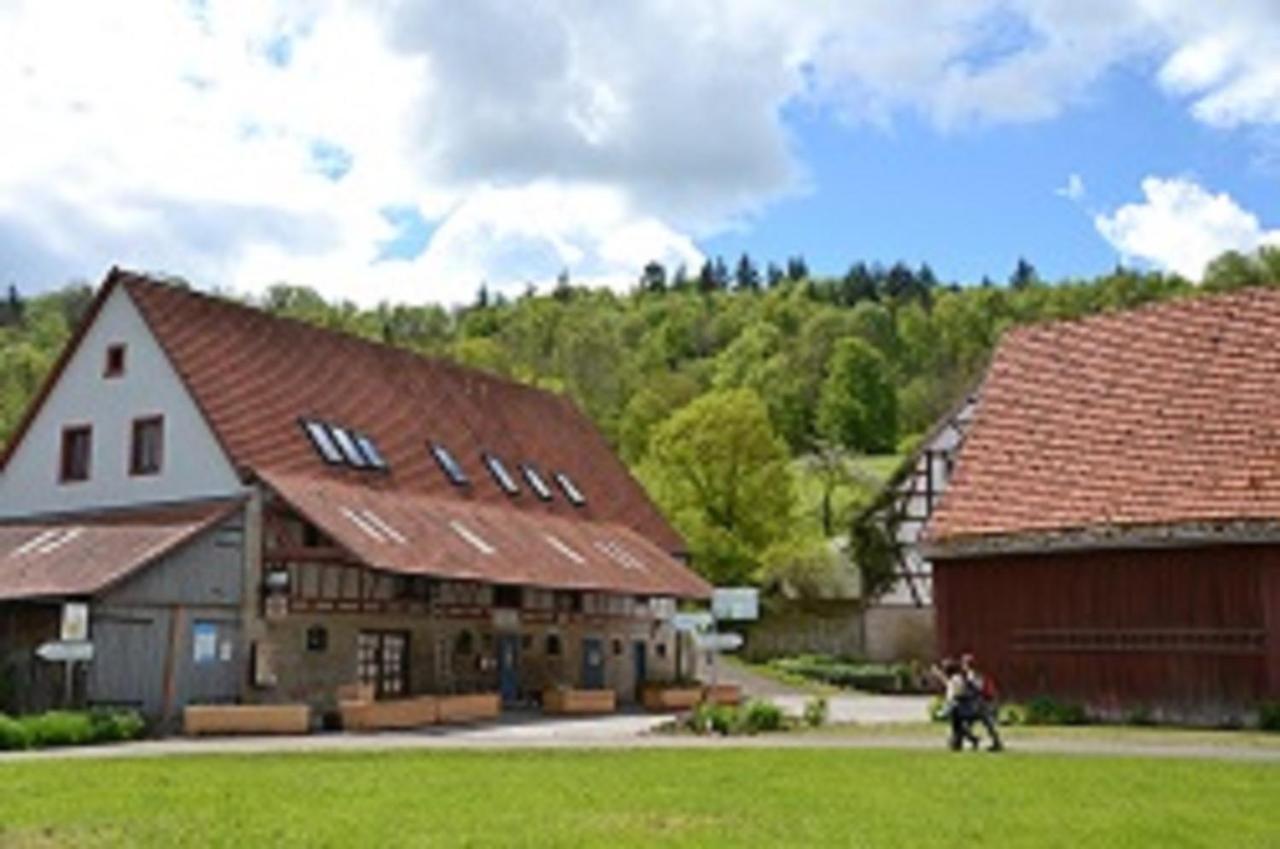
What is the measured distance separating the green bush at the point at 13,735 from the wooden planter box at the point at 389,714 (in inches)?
270

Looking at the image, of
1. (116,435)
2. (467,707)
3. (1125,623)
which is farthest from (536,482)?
(1125,623)

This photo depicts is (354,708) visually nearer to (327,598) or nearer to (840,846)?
(327,598)

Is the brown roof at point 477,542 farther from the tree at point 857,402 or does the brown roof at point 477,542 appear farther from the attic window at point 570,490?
the tree at point 857,402

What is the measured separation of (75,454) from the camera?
34844mm

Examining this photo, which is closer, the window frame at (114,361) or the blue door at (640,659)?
the window frame at (114,361)

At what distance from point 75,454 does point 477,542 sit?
32.3 feet

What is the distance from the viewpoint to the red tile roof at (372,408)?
33.7 m

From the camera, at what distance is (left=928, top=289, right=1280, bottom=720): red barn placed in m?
26.0

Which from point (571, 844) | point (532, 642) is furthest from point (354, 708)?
point (571, 844)

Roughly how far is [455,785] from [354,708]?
1393 cm

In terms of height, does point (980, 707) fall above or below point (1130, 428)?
below

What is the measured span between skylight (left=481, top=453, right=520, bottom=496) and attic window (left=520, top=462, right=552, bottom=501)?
38.1 inches

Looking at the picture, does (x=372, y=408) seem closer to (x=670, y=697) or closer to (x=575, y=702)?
(x=575, y=702)

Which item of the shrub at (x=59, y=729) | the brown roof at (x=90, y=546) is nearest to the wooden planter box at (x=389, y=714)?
the brown roof at (x=90, y=546)
